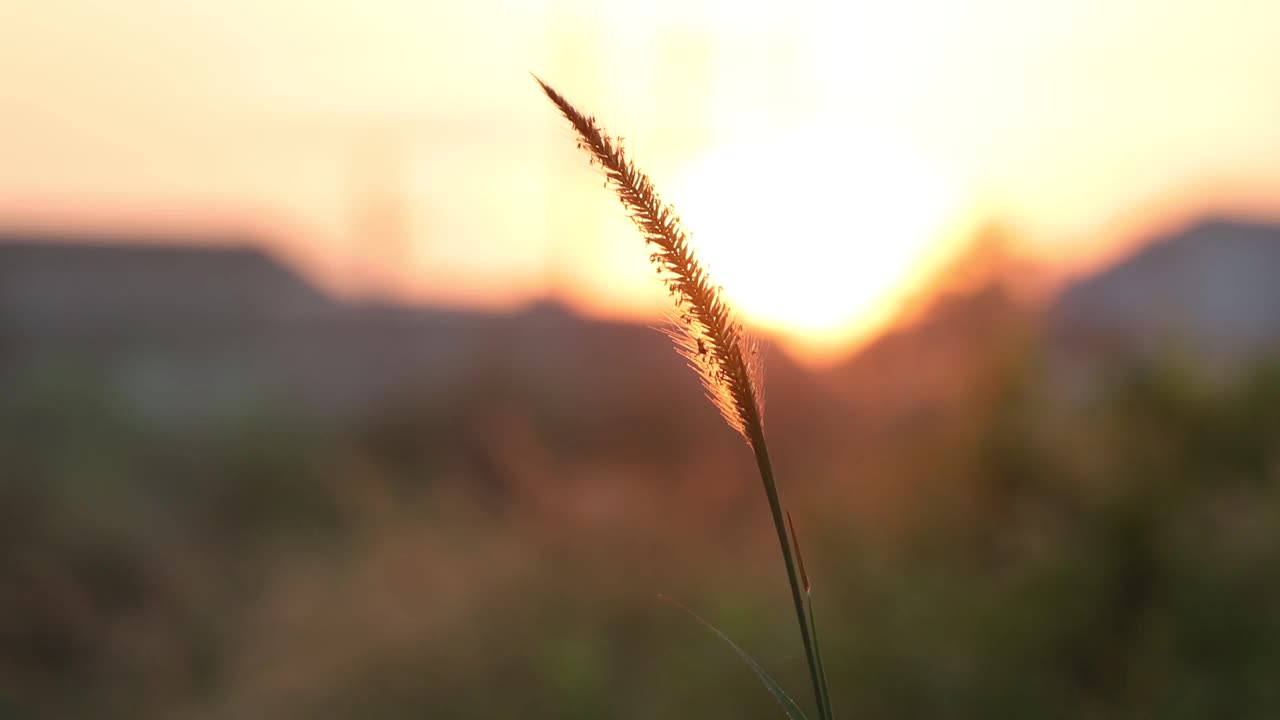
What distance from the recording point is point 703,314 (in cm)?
142

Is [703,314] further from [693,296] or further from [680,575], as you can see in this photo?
[680,575]

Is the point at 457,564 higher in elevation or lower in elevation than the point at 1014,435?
lower

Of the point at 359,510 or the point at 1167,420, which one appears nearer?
the point at 1167,420

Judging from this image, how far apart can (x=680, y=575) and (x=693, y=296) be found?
8359 millimetres

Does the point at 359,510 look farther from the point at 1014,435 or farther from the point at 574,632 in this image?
the point at 1014,435

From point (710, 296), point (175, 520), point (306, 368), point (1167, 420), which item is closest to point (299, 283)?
point (306, 368)

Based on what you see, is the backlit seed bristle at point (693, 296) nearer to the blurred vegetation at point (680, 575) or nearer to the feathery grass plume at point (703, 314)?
the feathery grass plume at point (703, 314)

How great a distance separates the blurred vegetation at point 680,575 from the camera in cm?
690

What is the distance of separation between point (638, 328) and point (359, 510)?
8.69 meters

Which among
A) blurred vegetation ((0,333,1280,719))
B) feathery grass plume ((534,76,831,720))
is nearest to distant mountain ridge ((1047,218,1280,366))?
blurred vegetation ((0,333,1280,719))

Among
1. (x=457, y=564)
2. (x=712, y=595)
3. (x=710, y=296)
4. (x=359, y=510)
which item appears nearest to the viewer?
(x=710, y=296)

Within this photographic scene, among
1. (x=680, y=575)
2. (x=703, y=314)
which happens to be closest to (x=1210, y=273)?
(x=680, y=575)

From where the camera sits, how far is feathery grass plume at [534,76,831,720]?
1.37 metres

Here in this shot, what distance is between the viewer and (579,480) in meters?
12.9
